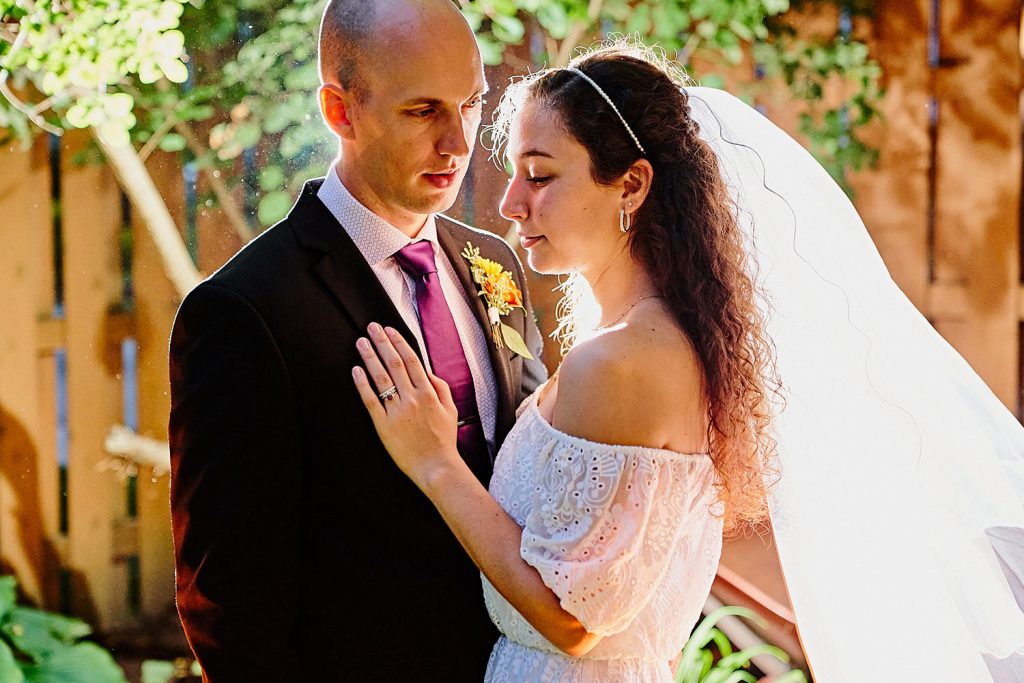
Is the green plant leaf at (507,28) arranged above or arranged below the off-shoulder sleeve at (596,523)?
above

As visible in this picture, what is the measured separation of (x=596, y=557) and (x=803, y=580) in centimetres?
49

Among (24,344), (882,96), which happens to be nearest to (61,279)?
(24,344)

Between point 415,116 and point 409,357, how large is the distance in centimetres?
40

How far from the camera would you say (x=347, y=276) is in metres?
1.70

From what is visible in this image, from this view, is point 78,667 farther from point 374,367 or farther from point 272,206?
point 374,367

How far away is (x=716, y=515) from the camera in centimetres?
176

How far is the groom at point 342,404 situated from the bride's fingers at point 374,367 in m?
0.02

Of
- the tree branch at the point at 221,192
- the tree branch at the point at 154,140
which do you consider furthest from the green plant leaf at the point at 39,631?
the tree branch at the point at 154,140

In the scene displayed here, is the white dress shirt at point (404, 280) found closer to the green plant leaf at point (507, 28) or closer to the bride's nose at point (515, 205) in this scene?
the bride's nose at point (515, 205)

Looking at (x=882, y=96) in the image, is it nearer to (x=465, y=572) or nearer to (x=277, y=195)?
(x=277, y=195)

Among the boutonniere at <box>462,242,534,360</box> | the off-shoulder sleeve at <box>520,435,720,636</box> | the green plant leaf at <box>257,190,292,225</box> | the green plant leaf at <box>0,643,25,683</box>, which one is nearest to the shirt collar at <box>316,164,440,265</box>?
the boutonniere at <box>462,242,534,360</box>

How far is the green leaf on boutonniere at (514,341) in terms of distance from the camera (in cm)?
194

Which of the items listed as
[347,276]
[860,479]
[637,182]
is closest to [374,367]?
[347,276]

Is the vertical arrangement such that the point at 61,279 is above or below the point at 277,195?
below
